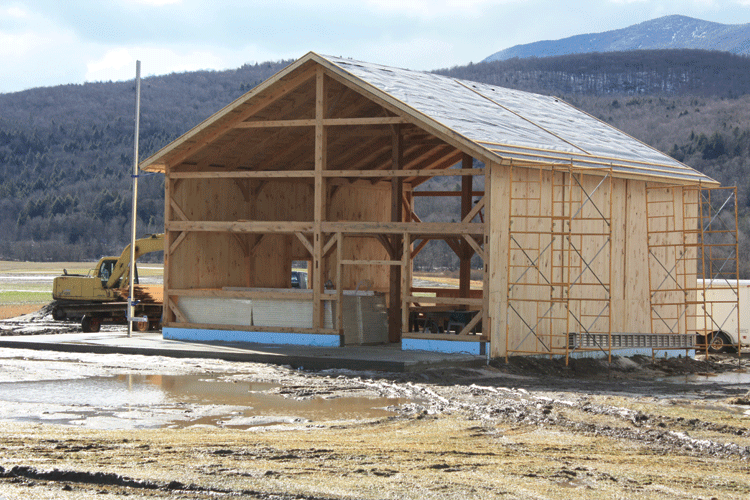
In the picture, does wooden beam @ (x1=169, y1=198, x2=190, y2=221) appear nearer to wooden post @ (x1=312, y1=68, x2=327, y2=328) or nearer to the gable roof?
the gable roof

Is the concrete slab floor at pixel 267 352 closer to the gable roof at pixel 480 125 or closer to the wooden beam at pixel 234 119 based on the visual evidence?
the gable roof at pixel 480 125

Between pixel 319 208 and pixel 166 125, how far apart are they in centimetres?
10450

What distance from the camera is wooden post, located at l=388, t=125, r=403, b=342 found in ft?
67.5

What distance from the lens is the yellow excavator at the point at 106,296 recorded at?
2708cm

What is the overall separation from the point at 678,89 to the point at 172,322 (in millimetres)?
113837

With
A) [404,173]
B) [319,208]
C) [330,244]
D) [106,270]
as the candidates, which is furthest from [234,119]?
[106,270]

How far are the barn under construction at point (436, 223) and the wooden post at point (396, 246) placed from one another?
43mm

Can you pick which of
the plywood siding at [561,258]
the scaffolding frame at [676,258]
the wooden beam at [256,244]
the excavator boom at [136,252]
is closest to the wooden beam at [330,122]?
the plywood siding at [561,258]

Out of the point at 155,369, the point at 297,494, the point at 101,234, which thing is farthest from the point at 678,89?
the point at 297,494

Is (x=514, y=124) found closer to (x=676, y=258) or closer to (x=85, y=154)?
(x=676, y=258)

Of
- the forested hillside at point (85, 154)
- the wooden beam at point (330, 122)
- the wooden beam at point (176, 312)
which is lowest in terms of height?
the wooden beam at point (176, 312)

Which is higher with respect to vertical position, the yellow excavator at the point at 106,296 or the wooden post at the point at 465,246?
the wooden post at the point at 465,246

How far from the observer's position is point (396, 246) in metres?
21.5

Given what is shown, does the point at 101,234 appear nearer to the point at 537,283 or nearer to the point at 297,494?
the point at 537,283
